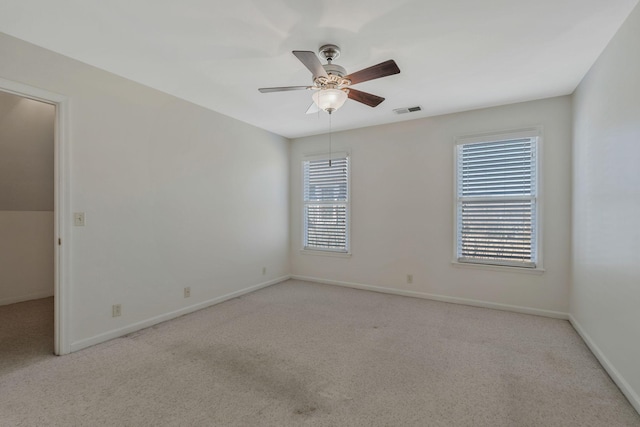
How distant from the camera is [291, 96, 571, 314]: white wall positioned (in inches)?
135

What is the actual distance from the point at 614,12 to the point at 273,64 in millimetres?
2433

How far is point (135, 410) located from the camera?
1851mm

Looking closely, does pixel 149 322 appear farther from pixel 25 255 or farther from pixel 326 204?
pixel 326 204

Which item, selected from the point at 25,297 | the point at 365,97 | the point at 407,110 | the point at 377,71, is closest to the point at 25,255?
the point at 25,297

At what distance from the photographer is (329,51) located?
2348 mm

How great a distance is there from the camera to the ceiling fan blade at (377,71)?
2.00 m

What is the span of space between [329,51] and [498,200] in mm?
2771

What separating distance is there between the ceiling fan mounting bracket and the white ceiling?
0.15ft

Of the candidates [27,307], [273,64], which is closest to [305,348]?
[273,64]

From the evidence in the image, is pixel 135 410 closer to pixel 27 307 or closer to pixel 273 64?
pixel 273 64

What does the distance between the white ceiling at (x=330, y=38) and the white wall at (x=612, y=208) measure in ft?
0.83

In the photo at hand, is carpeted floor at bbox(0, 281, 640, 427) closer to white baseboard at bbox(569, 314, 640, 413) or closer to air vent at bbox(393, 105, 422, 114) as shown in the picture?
white baseboard at bbox(569, 314, 640, 413)

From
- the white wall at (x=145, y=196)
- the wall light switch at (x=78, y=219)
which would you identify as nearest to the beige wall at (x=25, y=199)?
the white wall at (x=145, y=196)

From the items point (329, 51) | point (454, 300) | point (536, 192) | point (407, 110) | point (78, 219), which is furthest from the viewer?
point (454, 300)
